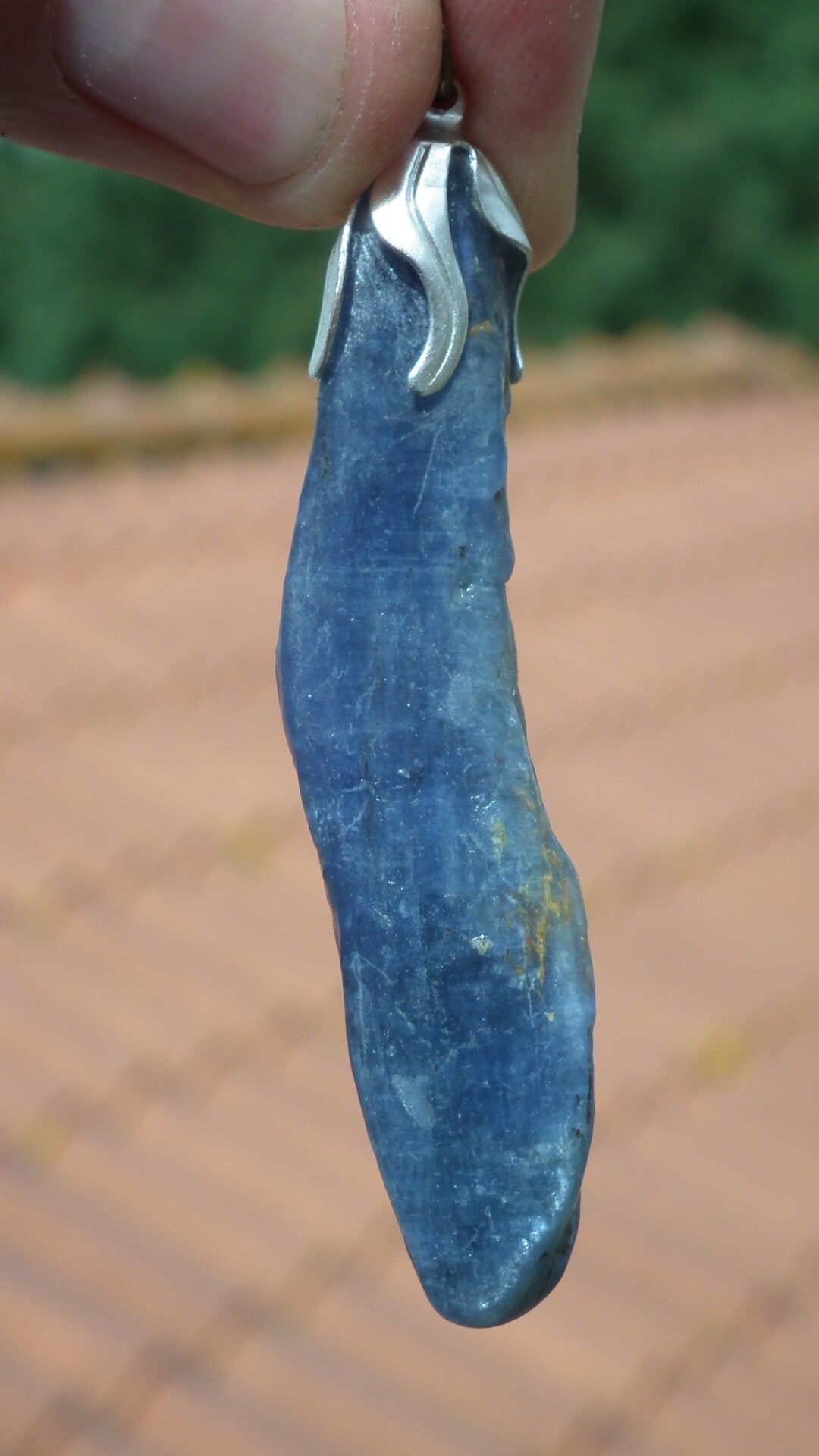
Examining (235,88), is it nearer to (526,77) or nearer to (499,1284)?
(526,77)

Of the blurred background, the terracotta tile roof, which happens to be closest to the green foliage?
the blurred background

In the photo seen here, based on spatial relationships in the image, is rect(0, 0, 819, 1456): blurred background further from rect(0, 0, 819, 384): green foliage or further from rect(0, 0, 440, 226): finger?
rect(0, 0, 819, 384): green foliage

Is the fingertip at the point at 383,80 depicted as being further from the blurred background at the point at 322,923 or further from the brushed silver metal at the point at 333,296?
the blurred background at the point at 322,923

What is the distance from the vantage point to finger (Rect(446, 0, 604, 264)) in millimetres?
1181

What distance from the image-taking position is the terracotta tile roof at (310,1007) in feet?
7.03

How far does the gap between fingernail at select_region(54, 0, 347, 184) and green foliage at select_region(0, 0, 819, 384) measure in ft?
30.0

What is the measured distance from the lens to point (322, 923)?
2873 mm

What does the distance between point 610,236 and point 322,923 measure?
9.53m

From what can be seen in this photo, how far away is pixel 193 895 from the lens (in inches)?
115

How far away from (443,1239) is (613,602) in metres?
3.09

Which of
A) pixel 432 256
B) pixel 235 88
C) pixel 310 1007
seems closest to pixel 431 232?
pixel 432 256

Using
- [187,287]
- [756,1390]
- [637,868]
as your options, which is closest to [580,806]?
[637,868]

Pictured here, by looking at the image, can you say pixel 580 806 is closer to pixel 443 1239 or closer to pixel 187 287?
pixel 443 1239

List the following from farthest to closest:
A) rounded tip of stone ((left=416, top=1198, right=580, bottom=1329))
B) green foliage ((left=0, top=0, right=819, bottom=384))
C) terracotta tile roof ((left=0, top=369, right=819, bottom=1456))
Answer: green foliage ((left=0, top=0, right=819, bottom=384)) < terracotta tile roof ((left=0, top=369, right=819, bottom=1456)) < rounded tip of stone ((left=416, top=1198, right=580, bottom=1329))
